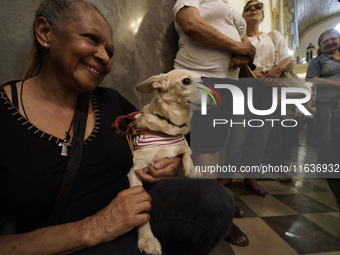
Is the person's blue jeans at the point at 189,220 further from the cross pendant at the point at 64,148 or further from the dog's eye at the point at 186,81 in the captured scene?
the dog's eye at the point at 186,81

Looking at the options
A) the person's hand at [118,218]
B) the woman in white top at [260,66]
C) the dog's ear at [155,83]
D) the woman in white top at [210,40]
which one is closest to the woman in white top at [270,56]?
the woman in white top at [260,66]

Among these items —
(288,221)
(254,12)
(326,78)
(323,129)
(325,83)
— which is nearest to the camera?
(288,221)

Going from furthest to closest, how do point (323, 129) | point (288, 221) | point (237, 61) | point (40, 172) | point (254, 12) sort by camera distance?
point (323, 129), point (254, 12), point (288, 221), point (237, 61), point (40, 172)

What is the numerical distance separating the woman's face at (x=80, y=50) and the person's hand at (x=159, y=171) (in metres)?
0.48

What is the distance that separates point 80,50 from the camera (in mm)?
731

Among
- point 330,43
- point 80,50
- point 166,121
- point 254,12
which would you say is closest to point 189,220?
point 166,121

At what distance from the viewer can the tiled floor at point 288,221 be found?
1.30 m

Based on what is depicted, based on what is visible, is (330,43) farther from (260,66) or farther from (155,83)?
(155,83)

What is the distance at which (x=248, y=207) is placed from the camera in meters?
1.85

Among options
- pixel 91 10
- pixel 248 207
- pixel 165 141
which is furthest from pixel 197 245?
pixel 248 207

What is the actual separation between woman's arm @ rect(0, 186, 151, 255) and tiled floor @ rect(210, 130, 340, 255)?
94cm

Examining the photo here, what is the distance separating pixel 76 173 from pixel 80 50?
481 mm

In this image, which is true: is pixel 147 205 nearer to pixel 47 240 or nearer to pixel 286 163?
pixel 47 240

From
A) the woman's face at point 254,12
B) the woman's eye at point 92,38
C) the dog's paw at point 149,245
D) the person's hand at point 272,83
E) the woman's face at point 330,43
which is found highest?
the woman's face at point 254,12
